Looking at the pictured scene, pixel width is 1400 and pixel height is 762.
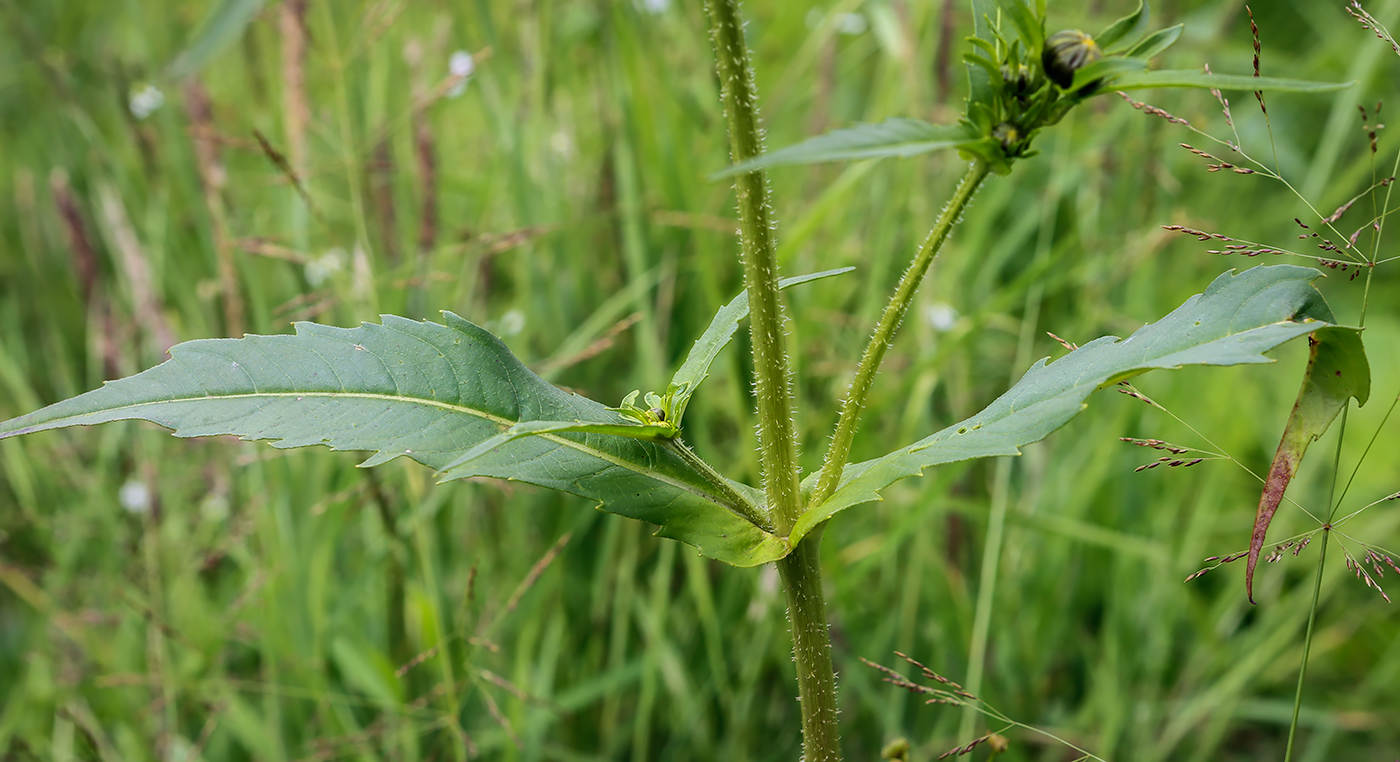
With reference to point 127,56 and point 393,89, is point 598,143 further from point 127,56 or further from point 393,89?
point 127,56

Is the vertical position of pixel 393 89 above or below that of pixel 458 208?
above

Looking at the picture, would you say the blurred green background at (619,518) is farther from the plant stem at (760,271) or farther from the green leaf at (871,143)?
the green leaf at (871,143)

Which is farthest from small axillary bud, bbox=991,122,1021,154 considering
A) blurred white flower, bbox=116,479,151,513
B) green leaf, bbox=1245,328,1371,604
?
blurred white flower, bbox=116,479,151,513

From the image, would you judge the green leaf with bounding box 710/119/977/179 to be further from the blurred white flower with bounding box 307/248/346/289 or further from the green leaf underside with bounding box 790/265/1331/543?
the blurred white flower with bounding box 307/248/346/289

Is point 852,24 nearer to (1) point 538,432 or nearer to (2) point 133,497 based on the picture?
(2) point 133,497

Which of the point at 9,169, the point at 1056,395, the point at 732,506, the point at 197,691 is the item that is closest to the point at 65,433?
the point at 197,691

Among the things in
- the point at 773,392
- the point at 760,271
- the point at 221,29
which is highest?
the point at 221,29

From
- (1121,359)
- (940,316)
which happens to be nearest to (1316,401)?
(1121,359)
